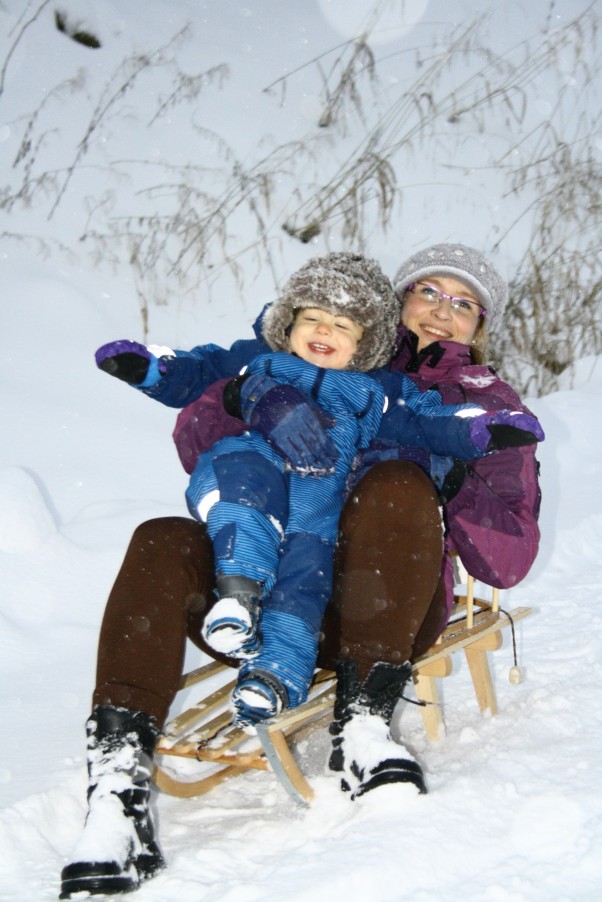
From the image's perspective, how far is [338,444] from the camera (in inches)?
85.7

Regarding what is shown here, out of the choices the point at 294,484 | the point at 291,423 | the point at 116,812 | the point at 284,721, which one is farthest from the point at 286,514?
the point at 116,812

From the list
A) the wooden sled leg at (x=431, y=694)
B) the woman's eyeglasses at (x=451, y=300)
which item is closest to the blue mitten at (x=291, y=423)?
the wooden sled leg at (x=431, y=694)

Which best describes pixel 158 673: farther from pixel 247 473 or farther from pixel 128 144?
pixel 128 144

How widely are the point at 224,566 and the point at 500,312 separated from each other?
1.32 metres

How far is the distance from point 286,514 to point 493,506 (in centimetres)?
48

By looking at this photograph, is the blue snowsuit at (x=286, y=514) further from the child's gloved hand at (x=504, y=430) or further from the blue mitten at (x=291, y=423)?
the child's gloved hand at (x=504, y=430)

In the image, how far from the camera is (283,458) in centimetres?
208

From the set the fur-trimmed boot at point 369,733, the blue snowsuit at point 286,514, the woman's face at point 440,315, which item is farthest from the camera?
the woman's face at point 440,315

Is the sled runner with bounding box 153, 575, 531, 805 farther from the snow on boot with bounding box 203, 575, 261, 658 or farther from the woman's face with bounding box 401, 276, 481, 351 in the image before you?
the woman's face with bounding box 401, 276, 481, 351

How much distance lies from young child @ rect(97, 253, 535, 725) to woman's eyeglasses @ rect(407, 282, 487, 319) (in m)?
0.21

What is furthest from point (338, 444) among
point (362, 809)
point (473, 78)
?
point (473, 78)

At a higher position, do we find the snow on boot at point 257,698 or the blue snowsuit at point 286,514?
the blue snowsuit at point 286,514

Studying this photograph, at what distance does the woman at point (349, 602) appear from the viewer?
1.65 m

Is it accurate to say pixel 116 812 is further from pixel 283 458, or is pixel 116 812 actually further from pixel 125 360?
pixel 125 360
